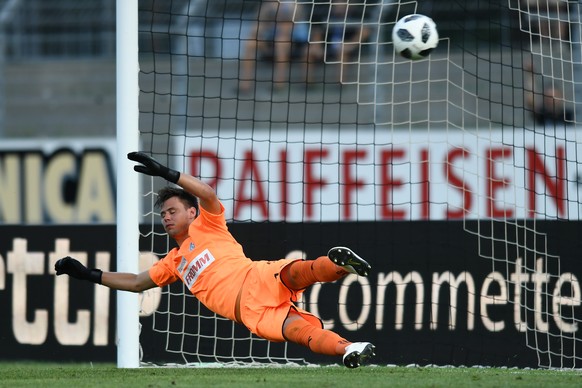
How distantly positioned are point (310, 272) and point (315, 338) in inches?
15.3

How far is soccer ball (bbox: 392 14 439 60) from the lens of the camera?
7770mm

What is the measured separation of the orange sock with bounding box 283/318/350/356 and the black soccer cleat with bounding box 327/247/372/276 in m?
0.44

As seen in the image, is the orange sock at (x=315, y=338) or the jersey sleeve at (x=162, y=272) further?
the jersey sleeve at (x=162, y=272)

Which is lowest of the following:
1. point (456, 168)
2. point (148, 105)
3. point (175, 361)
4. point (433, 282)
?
point (175, 361)

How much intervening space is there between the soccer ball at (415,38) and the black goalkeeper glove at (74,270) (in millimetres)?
2664

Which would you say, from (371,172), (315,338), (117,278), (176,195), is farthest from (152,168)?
(371,172)

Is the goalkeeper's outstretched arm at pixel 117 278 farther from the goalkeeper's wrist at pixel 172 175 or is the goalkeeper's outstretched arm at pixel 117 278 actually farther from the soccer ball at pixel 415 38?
the soccer ball at pixel 415 38

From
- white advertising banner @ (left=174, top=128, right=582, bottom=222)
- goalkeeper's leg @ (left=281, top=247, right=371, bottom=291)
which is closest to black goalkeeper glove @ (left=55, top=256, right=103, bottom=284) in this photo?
goalkeeper's leg @ (left=281, top=247, right=371, bottom=291)

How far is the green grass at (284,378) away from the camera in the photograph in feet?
19.6

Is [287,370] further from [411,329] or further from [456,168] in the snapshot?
[456,168]

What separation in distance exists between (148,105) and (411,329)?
265 inches

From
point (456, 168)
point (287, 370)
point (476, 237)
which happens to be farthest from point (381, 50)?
point (287, 370)

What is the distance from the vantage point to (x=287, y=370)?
24.3ft

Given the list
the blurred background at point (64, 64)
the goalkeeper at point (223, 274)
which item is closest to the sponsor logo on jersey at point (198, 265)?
the goalkeeper at point (223, 274)
